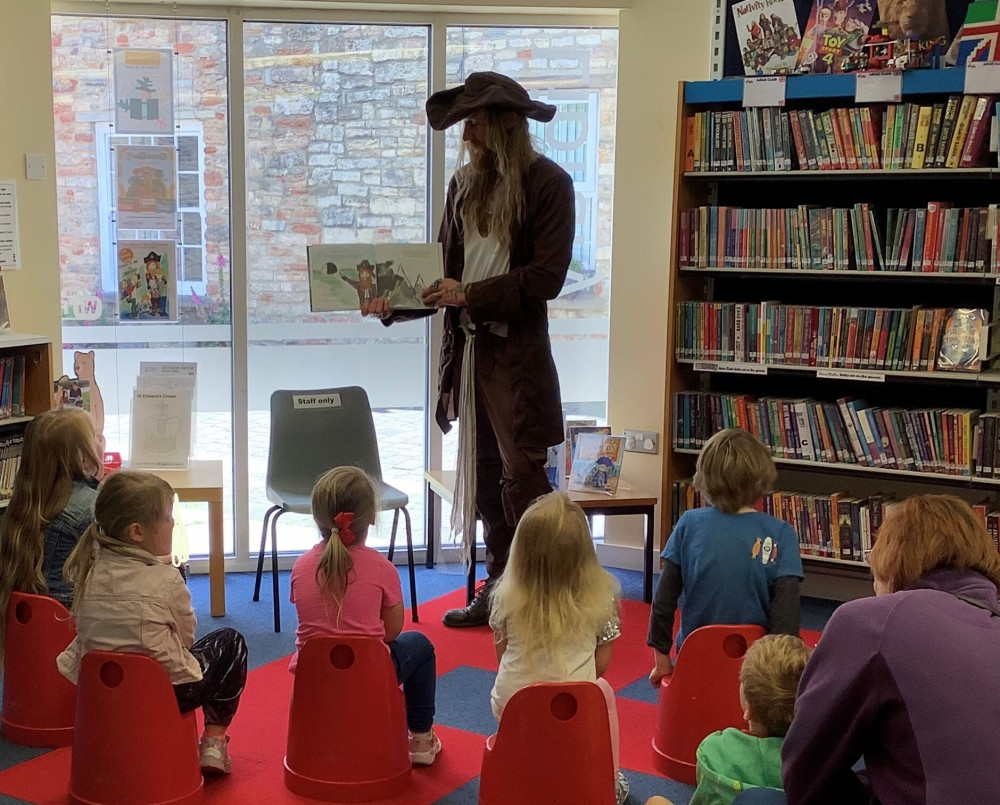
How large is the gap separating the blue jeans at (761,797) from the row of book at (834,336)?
93.5 inches

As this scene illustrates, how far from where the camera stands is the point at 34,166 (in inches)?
159

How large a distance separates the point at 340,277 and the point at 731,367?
60.6 inches

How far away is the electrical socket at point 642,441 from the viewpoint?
4.62 meters

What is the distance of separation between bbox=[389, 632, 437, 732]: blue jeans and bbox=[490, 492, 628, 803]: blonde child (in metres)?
0.42

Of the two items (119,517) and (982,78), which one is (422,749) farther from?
(982,78)

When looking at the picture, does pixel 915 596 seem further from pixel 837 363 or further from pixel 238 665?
pixel 837 363

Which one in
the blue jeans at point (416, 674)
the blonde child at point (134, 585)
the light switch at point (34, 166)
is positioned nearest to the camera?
the blonde child at point (134, 585)

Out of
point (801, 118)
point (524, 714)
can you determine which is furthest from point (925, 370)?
point (524, 714)

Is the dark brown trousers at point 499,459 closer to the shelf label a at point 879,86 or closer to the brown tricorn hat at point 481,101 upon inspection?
the brown tricorn hat at point 481,101

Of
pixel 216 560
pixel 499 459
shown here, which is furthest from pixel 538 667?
pixel 216 560

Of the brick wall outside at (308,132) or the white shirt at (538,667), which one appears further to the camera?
the brick wall outside at (308,132)

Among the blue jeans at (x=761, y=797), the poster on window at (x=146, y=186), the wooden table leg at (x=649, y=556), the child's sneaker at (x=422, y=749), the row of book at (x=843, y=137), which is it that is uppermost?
the row of book at (x=843, y=137)

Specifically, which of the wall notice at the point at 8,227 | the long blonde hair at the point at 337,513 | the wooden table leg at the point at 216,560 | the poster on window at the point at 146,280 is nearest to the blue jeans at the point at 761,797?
the long blonde hair at the point at 337,513

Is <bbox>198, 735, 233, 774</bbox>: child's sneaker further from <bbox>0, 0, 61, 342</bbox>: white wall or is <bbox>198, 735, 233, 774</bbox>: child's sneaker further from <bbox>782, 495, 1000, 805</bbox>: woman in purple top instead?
<bbox>0, 0, 61, 342</bbox>: white wall
